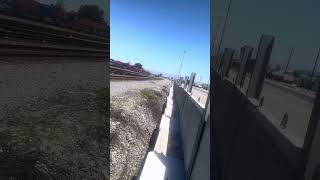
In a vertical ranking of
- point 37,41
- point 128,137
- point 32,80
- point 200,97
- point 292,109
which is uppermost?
point 292,109

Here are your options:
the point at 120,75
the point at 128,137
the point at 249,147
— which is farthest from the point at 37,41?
the point at 249,147

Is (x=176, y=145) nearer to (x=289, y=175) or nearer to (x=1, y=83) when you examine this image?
(x=1, y=83)

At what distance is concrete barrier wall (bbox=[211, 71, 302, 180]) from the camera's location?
1.93 meters

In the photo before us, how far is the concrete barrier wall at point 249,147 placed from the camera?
193 cm

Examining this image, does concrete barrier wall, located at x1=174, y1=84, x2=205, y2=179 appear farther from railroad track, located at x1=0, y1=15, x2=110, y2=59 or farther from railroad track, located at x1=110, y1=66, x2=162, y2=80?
railroad track, located at x1=110, y1=66, x2=162, y2=80

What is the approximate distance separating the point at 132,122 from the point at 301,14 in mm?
11220

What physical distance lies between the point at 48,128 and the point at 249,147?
669 centimetres

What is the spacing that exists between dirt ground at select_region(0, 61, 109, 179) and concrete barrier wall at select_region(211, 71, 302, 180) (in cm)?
355

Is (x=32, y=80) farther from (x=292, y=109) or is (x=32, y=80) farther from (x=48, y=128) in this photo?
(x=292, y=109)

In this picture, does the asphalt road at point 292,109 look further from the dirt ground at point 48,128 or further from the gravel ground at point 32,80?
the gravel ground at point 32,80

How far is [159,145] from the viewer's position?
1284 centimetres

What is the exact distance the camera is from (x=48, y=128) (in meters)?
8.50

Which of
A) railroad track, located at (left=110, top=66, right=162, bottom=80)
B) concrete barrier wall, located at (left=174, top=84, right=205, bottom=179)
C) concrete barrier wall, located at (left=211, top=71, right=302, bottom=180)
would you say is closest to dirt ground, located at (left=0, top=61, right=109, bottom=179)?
concrete barrier wall, located at (left=174, top=84, right=205, bottom=179)

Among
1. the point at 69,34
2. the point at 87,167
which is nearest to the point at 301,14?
the point at 87,167
